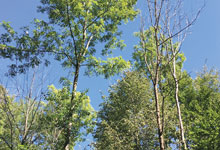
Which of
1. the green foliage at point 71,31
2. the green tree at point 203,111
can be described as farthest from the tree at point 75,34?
the green tree at point 203,111

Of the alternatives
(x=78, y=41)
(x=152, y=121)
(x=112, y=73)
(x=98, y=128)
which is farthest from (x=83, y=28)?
(x=98, y=128)

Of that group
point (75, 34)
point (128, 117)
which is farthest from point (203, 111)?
point (75, 34)

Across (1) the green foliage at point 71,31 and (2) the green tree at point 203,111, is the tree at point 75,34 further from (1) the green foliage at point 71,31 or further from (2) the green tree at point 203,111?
(2) the green tree at point 203,111

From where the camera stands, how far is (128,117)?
460 inches

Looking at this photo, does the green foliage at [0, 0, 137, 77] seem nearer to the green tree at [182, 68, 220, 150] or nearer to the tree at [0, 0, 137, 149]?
the tree at [0, 0, 137, 149]

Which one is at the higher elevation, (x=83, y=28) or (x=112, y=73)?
(x=83, y=28)

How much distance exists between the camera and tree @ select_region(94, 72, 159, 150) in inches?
407

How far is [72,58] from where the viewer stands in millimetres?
9328

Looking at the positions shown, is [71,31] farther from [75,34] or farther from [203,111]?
[203,111]

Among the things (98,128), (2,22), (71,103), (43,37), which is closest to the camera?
(71,103)

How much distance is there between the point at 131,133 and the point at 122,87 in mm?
3924

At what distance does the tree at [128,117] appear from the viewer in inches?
407

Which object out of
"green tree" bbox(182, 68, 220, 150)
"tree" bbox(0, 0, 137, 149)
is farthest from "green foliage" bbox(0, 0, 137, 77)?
"green tree" bbox(182, 68, 220, 150)

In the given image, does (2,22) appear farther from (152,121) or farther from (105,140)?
(152,121)
